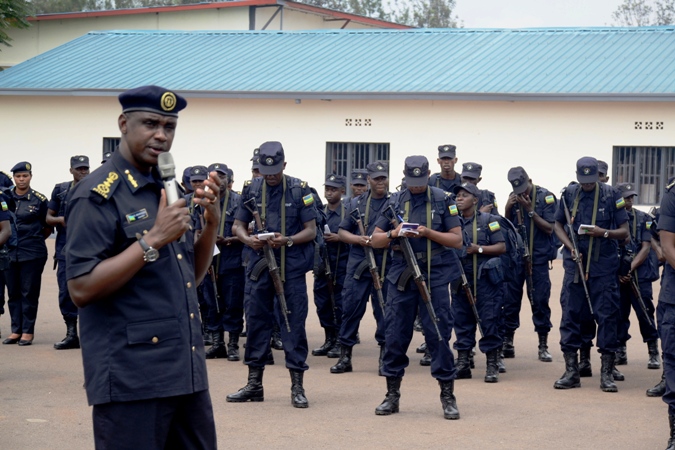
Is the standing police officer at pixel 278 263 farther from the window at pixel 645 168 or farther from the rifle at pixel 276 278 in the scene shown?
the window at pixel 645 168

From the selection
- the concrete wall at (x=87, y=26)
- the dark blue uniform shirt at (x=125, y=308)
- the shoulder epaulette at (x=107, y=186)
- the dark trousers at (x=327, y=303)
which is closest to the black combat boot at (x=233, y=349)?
the dark trousers at (x=327, y=303)

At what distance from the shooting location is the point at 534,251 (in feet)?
38.2

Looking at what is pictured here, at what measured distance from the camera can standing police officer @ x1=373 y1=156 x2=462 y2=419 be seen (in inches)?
324

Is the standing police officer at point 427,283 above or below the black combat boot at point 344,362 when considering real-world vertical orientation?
above

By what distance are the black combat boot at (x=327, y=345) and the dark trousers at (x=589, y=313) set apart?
2.92 metres

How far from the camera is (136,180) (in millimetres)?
3975

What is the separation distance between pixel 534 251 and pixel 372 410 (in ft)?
12.5

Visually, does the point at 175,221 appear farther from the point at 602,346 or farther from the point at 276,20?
the point at 276,20

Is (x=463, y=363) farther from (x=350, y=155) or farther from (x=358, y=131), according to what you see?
(x=350, y=155)

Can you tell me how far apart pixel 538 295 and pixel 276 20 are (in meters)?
25.0

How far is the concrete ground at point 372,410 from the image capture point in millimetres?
7562

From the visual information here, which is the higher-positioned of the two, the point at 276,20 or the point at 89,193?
the point at 276,20

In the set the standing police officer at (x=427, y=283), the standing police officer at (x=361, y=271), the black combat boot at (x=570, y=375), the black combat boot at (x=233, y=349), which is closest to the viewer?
the standing police officer at (x=427, y=283)

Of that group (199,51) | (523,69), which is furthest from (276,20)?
(523,69)
